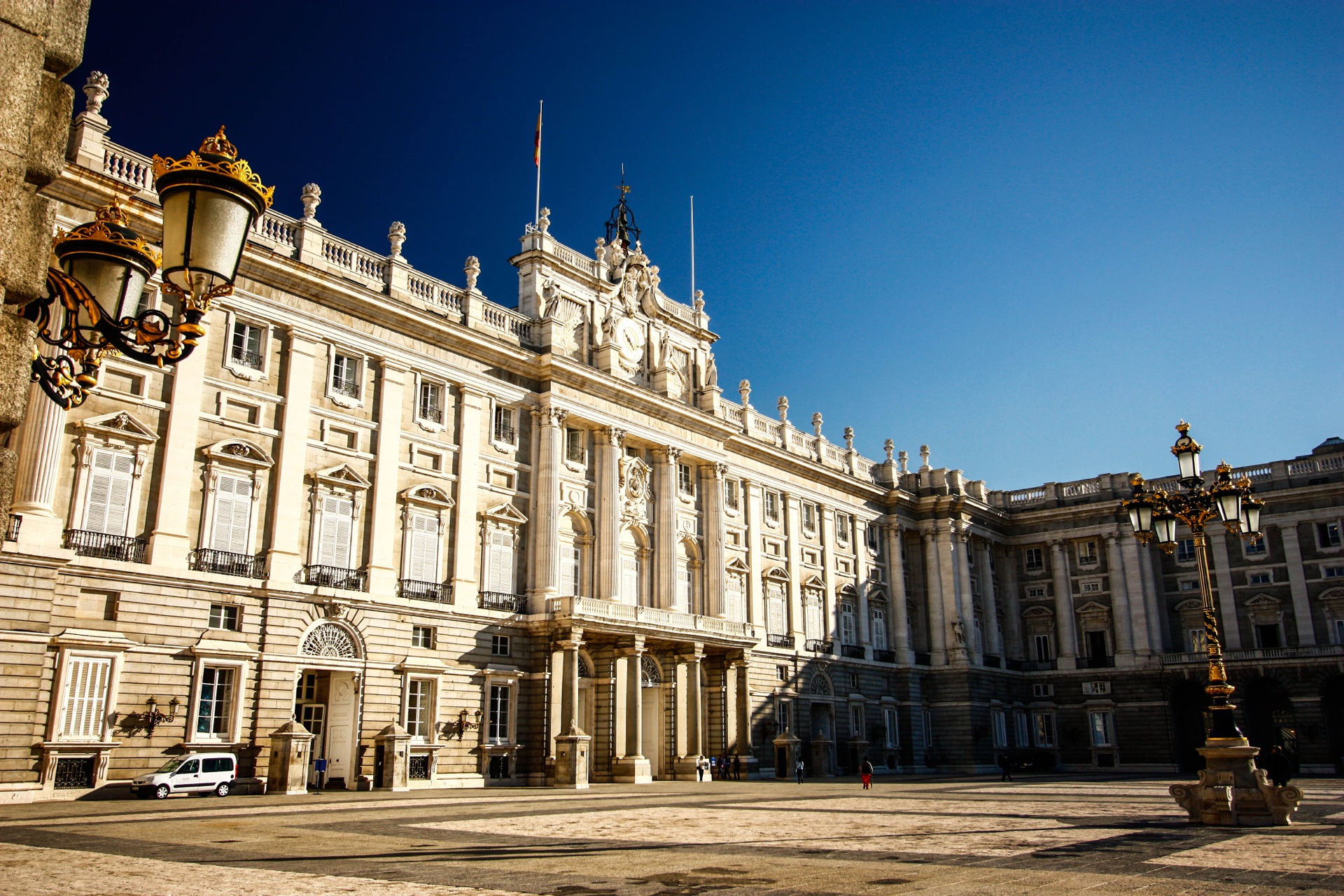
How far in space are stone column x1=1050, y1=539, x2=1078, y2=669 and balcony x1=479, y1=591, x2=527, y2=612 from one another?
38.8 m

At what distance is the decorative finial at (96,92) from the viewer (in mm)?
27500

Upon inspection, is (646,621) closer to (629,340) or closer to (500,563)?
(500,563)

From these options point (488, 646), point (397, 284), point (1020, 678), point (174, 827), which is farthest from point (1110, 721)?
point (174, 827)

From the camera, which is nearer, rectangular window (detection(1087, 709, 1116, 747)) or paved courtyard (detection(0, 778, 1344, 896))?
paved courtyard (detection(0, 778, 1344, 896))

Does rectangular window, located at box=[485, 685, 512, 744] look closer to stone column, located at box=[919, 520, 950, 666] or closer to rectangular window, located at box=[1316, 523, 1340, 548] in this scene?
stone column, located at box=[919, 520, 950, 666]

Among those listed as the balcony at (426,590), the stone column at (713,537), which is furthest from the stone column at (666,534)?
the balcony at (426,590)

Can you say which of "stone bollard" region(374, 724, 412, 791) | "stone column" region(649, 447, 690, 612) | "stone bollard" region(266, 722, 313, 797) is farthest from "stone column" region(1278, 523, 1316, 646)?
"stone bollard" region(266, 722, 313, 797)

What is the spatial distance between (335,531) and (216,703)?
20.1 ft

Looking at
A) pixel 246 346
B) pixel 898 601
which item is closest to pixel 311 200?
pixel 246 346

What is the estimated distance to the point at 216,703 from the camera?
27500mm

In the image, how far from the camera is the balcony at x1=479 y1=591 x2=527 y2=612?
3541 centimetres

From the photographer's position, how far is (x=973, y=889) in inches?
382

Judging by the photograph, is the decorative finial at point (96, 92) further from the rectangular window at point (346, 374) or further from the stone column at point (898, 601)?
the stone column at point (898, 601)

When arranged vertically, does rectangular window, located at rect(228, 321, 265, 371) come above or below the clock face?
below
